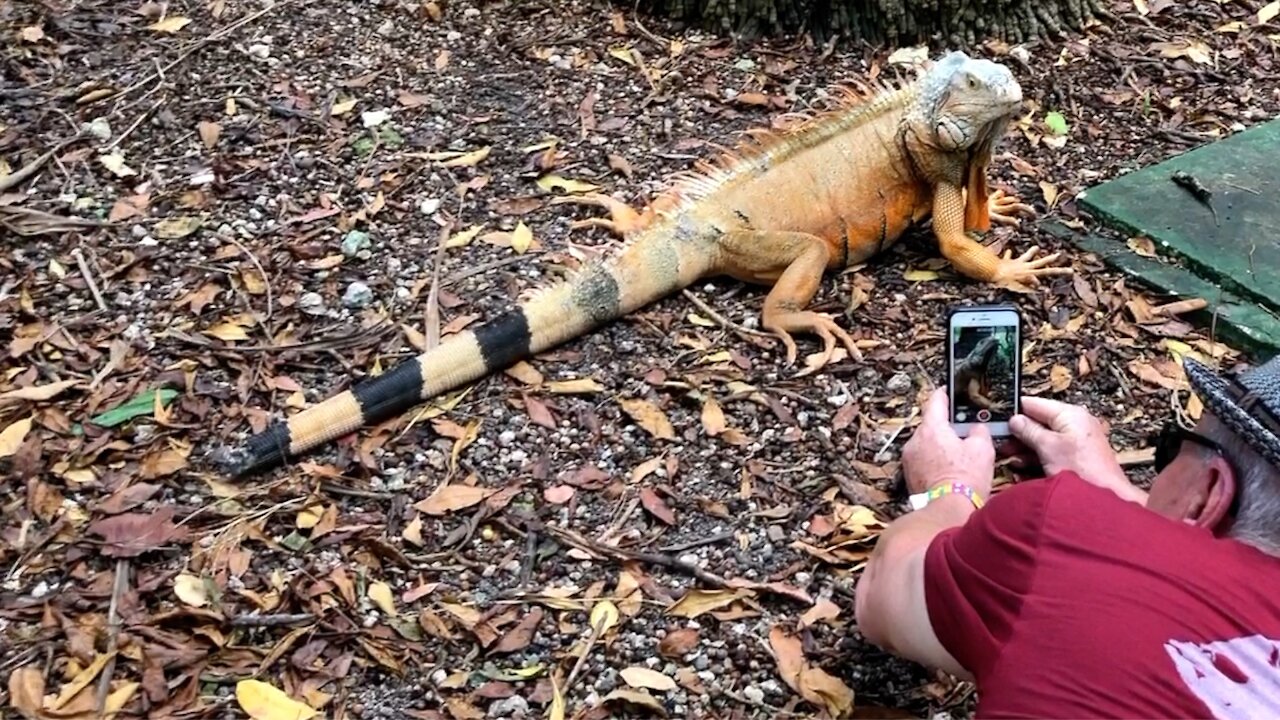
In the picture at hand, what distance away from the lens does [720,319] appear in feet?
11.8

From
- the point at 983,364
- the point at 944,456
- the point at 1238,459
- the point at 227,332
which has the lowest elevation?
the point at 227,332

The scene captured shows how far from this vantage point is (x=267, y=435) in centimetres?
300

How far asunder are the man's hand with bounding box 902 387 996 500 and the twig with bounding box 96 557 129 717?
1.85 meters

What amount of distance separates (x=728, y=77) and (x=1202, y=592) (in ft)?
11.4

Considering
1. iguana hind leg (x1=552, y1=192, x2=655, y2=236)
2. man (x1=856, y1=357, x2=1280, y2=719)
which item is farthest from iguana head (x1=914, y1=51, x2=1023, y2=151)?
man (x1=856, y1=357, x2=1280, y2=719)

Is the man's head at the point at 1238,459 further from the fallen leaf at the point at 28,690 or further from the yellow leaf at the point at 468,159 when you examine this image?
the yellow leaf at the point at 468,159

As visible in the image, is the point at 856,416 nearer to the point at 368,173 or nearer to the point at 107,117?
the point at 368,173

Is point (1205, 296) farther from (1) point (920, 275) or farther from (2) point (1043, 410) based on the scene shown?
(2) point (1043, 410)

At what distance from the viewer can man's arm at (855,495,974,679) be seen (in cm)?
216

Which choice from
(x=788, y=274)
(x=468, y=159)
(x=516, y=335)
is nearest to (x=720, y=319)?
(x=788, y=274)

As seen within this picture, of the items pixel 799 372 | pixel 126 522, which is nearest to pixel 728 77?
pixel 799 372

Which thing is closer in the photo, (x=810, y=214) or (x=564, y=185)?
(x=810, y=214)

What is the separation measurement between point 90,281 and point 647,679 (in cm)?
223

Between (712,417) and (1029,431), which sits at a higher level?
(1029,431)
